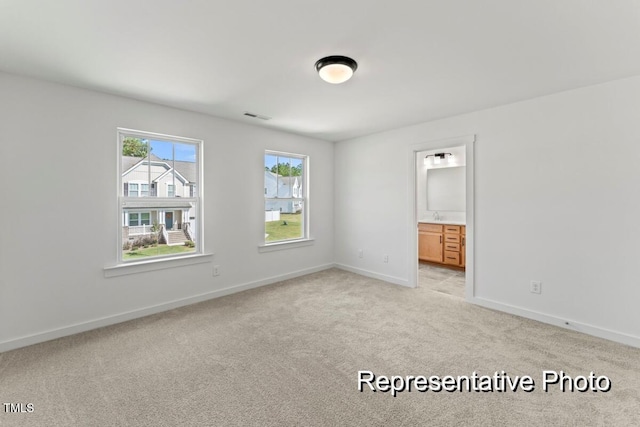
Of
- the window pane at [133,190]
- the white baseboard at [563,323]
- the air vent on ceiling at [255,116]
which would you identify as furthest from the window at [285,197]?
the white baseboard at [563,323]

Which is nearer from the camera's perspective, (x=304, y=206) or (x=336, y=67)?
(x=336, y=67)

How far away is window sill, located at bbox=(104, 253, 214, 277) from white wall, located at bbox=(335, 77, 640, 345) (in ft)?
11.5

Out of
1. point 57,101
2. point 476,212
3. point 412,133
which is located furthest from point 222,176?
point 476,212

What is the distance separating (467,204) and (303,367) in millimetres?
2754

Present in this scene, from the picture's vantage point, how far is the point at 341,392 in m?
1.94

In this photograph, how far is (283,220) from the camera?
4820 mm

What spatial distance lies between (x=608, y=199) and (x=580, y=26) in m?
1.71

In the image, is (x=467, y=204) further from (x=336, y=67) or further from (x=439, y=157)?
(x=439, y=157)

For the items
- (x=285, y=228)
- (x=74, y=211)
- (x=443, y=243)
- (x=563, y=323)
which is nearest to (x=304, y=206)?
(x=285, y=228)

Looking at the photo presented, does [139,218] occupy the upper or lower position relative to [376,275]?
upper

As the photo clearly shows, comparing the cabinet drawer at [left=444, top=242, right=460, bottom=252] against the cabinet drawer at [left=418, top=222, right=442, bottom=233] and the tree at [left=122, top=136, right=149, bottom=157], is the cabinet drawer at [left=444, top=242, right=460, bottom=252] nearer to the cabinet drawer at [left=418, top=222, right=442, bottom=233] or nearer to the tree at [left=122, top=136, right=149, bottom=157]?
the cabinet drawer at [left=418, top=222, right=442, bottom=233]

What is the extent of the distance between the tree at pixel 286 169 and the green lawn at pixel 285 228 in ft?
2.31

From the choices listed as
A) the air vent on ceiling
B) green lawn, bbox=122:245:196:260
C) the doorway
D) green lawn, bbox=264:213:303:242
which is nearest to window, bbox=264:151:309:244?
green lawn, bbox=264:213:303:242

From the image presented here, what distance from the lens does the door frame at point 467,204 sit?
11.7ft
